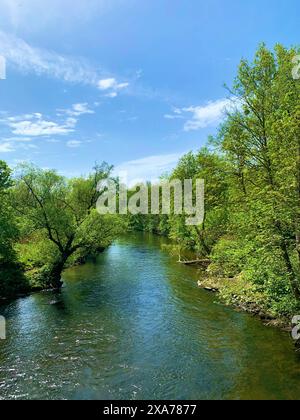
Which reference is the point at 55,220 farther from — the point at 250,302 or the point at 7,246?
the point at 250,302

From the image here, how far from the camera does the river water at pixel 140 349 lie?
13.2m

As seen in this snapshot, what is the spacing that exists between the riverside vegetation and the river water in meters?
2.34

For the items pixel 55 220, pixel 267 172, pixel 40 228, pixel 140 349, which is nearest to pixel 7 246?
pixel 40 228

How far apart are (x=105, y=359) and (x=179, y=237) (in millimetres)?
28510

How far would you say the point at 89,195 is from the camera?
37.8 metres

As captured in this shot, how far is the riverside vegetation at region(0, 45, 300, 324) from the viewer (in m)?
15.0

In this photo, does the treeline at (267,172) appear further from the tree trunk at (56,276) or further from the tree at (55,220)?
the tree trunk at (56,276)

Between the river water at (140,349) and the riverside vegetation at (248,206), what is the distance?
2339mm

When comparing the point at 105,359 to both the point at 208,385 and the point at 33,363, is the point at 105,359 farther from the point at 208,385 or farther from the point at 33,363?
the point at 208,385

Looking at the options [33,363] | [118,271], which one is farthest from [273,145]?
[118,271]

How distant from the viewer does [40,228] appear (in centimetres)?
2894

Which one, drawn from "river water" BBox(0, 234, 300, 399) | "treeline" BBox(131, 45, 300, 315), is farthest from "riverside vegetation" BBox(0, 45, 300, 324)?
"river water" BBox(0, 234, 300, 399)

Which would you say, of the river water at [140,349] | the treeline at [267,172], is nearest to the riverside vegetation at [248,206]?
the treeline at [267,172]

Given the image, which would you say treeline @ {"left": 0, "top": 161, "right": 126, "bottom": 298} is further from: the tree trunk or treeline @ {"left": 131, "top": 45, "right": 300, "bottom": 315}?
treeline @ {"left": 131, "top": 45, "right": 300, "bottom": 315}
